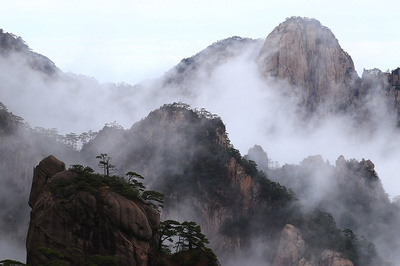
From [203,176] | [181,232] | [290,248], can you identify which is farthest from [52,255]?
[203,176]

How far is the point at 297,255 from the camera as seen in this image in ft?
394

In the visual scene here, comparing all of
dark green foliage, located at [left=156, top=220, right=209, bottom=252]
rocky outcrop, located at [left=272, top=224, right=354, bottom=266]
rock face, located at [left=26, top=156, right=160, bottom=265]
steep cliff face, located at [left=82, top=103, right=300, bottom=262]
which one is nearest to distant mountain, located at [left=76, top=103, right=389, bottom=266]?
steep cliff face, located at [left=82, top=103, right=300, bottom=262]

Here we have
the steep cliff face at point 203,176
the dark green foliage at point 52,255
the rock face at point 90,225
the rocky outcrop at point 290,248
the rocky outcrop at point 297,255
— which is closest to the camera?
the dark green foliage at point 52,255

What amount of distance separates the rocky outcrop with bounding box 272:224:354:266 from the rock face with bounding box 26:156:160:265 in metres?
61.9

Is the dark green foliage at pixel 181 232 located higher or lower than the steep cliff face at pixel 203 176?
lower

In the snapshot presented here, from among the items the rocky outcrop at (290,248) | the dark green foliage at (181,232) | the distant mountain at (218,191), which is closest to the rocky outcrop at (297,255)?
the rocky outcrop at (290,248)

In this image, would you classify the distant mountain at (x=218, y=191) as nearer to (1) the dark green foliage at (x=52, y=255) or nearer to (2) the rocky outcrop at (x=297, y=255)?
(2) the rocky outcrop at (x=297, y=255)

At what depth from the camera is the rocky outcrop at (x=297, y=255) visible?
116938mm

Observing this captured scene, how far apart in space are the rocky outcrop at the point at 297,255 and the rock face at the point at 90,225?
6188cm

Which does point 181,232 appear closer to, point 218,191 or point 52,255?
point 52,255

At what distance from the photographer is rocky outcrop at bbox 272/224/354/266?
11694cm

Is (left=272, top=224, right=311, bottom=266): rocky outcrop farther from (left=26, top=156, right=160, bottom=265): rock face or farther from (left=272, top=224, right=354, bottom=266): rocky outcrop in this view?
(left=26, top=156, right=160, bottom=265): rock face

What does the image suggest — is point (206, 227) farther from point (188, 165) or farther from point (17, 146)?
point (17, 146)

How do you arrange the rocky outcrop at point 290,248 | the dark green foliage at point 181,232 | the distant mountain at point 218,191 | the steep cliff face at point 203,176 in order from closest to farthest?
the dark green foliage at point 181,232
the rocky outcrop at point 290,248
the distant mountain at point 218,191
the steep cliff face at point 203,176
